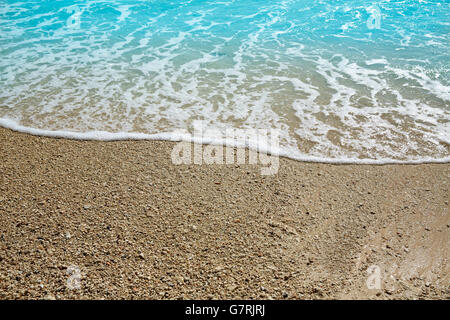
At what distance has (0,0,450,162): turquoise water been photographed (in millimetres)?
4840

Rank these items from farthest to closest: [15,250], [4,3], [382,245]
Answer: [4,3]
[382,245]
[15,250]

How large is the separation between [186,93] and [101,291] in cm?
439

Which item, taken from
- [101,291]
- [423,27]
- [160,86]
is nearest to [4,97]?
[160,86]

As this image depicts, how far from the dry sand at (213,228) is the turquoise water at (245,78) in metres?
0.68

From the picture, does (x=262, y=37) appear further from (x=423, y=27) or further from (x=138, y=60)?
(x=423, y=27)

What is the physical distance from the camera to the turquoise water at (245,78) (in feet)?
15.9

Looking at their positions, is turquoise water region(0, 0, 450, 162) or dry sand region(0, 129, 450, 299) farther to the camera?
turquoise water region(0, 0, 450, 162)

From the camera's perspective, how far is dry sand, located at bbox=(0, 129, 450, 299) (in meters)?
2.53

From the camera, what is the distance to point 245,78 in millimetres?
6781

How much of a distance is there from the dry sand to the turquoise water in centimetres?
68

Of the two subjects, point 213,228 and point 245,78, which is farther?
point 245,78

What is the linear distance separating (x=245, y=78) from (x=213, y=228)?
14.7 ft

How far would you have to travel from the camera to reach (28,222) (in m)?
3.04

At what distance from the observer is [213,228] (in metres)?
3.07
